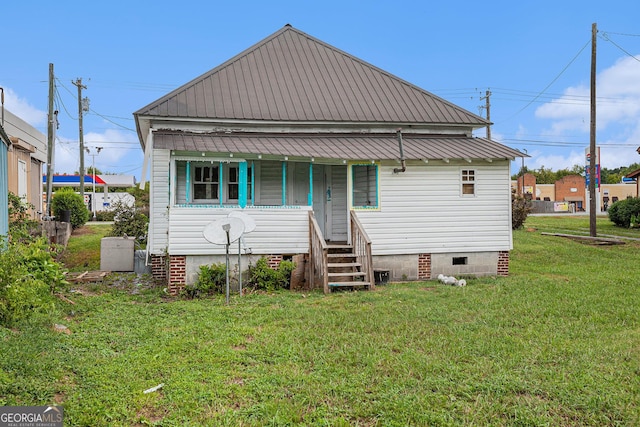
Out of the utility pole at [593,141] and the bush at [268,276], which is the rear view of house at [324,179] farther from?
A: the utility pole at [593,141]

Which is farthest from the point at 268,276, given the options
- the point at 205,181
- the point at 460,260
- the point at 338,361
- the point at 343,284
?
the point at 338,361

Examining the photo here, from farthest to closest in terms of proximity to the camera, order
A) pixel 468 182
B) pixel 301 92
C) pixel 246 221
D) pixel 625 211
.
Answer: pixel 625 211 → pixel 301 92 → pixel 468 182 → pixel 246 221

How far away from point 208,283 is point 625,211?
2521cm

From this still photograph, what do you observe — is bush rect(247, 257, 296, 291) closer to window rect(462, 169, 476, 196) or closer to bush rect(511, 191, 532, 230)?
window rect(462, 169, 476, 196)

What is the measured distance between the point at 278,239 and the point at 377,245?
252 centimetres

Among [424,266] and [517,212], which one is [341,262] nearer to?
[424,266]

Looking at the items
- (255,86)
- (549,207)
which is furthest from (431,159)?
(549,207)

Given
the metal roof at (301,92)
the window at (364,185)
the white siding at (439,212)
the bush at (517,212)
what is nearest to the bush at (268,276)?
the white siding at (439,212)

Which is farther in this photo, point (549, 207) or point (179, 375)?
point (549, 207)

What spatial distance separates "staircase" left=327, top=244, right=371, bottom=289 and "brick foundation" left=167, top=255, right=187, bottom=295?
3.20 meters

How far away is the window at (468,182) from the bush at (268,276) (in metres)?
5.02

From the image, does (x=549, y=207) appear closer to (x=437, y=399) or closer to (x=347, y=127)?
(x=347, y=127)

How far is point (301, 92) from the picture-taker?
48.3 feet

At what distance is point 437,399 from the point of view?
15.6 ft
